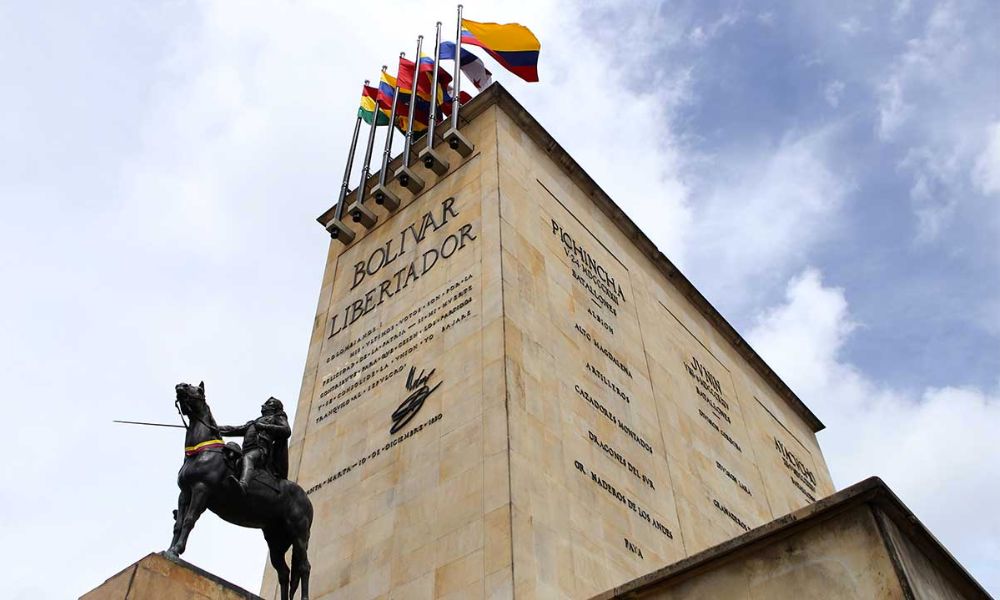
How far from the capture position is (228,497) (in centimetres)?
1194

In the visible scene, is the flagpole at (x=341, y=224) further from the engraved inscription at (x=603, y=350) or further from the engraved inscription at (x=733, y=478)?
the engraved inscription at (x=733, y=478)

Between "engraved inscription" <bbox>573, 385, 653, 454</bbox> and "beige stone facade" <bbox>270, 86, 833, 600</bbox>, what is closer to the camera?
"beige stone facade" <bbox>270, 86, 833, 600</bbox>

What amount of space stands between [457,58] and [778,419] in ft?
51.0

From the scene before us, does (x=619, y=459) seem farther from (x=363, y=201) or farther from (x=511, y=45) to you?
(x=511, y=45)

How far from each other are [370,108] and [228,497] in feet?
53.7

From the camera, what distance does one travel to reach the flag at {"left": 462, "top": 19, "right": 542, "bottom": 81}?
24109 mm

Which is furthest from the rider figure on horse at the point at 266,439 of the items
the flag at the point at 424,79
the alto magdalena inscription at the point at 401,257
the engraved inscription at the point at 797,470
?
the engraved inscription at the point at 797,470

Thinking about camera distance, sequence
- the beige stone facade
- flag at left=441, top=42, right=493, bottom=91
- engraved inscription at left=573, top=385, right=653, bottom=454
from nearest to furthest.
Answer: the beige stone facade < engraved inscription at left=573, top=385, right=653, bottom=454 < flag at left=441, top=42, right=493, bottom=91

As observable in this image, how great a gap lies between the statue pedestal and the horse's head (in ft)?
7.34

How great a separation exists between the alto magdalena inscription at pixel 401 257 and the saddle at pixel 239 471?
7431mm

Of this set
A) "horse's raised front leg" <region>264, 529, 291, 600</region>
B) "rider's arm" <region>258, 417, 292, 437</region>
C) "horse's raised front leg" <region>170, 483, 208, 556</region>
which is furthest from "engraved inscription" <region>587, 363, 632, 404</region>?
"horse's raised front leg" <region>170, 483, 208, 556</region>

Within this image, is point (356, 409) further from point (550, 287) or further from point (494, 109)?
point (494, 109)

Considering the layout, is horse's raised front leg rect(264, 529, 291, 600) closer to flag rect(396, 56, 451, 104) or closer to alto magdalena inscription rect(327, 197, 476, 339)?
alto magdalena inscription rect(327, 197, 476, 339)

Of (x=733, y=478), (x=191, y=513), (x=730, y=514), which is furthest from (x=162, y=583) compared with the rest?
(x=733, y=478)
